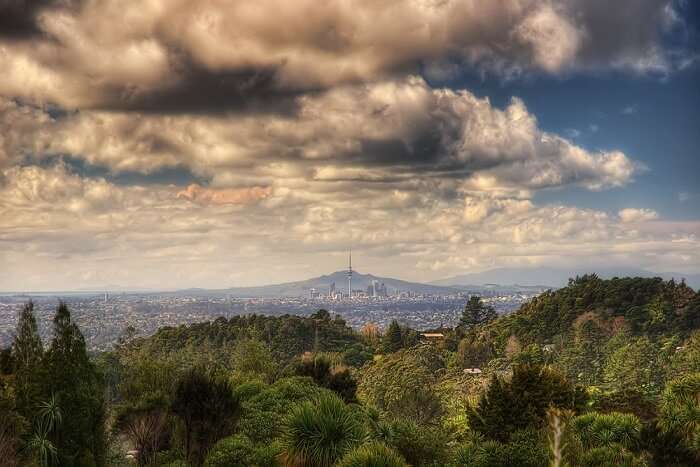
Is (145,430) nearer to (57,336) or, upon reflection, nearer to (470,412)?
(57,336)

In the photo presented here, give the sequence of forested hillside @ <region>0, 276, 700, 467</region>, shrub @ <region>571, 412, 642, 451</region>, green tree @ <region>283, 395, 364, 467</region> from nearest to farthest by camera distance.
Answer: green tree @ <region>283, 395, 364, 467</region>
forested hillside @ <region>0, 276, 700, 467</region>
shrub @ <region>571, 412, 642, 451</region>

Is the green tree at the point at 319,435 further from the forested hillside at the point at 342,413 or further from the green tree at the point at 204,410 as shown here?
the green tree at the point at 204,410

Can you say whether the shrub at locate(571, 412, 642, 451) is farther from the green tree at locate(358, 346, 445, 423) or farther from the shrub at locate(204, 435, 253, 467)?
the green tree at locate(358, 346, 445, 423)

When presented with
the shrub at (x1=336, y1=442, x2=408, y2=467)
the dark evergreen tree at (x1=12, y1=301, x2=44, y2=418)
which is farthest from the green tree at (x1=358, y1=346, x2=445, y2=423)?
the shrub at (x1=336, y1=442, x2=408, y2=467)

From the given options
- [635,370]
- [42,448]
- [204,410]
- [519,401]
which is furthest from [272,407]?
[635,370]

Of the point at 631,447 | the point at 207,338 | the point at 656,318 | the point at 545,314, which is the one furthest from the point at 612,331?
the point at 631,447

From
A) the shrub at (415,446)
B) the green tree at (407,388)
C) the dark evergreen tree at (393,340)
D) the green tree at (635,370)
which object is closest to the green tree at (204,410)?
the shrub at (415,446)

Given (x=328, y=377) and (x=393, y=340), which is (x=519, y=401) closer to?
(x=328, y=377)
